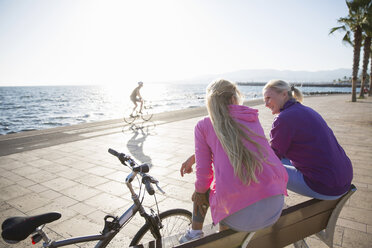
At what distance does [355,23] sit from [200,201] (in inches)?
1002

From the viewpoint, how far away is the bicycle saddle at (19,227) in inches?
57.5

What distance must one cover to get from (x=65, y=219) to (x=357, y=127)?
1047cm

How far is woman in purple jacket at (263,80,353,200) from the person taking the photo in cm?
205

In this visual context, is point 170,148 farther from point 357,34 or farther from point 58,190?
point 357,34

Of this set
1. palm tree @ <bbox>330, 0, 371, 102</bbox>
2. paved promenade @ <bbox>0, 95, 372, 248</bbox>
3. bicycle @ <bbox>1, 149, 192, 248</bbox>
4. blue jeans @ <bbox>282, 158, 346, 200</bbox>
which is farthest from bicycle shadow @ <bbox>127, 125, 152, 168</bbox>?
palm tree @ <bbox>330, 0, 371, 102</bbox>

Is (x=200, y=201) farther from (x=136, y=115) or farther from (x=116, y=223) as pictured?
(x=136, y=115)

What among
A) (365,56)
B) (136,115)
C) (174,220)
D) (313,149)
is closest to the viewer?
(313,149)

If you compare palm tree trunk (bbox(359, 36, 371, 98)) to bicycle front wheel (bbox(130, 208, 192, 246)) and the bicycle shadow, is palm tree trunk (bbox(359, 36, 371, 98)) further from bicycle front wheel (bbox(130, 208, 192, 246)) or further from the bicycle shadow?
bicycle front wheel (bbox(130, 208, 192, 246))

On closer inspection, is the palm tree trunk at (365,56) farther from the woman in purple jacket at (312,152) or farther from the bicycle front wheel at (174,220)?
the bicycle front wheel at (174,220)

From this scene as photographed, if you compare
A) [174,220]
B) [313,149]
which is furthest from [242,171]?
[174,220]

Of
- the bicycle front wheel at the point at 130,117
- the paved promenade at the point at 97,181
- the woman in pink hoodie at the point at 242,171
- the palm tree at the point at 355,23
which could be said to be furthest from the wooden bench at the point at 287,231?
the palm tree at the point at 355,23

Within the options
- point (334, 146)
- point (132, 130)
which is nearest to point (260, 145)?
point (334, 146)

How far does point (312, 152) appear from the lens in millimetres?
2125

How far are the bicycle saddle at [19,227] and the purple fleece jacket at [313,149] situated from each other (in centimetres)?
200
